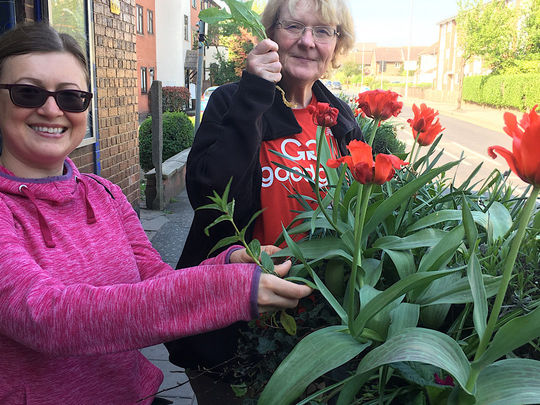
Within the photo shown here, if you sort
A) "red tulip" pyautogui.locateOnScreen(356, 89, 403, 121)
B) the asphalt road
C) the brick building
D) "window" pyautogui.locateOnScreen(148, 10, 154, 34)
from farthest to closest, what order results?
1. "window" pyautogui.locateOnScreen(148, 10, 154, 34)
2. the asphalt road
3. the brick building
4. "red tulip" pyautogui.locateOnScreen(356, 89, 403, 121)

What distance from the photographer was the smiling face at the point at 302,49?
72.0 inches

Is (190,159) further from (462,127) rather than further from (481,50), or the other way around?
(481,50)

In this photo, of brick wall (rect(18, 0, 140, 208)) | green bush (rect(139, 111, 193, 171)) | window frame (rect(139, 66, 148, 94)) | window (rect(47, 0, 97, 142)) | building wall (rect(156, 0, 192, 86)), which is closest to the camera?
window (rect(47, 0, 97, 142))

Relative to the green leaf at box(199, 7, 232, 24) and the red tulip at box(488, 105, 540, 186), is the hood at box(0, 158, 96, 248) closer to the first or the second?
the green leaf at box(199, 7, 232, 24)

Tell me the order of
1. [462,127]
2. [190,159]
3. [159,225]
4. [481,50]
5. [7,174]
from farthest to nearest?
[481,50] < [462,127] < [159,225] < [190,159] < [7,174]

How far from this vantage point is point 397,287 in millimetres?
769

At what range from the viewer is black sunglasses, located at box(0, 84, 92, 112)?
1188 mm

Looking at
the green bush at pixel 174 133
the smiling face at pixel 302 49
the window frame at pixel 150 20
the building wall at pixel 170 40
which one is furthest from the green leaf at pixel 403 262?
the building wall at pixel 170 40

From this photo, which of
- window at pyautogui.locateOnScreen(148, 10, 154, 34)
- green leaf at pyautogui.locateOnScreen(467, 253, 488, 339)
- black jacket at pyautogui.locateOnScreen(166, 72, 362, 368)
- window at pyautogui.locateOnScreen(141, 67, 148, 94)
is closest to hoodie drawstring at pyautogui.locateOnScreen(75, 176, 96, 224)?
black jacket at pyautogui.locateOnScreen(166, 72, 362, 368)

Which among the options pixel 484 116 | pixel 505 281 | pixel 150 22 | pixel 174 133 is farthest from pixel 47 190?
pixel 484 116

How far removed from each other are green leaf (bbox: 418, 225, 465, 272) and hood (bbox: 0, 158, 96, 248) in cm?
82

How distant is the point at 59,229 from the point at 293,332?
2.02 ft

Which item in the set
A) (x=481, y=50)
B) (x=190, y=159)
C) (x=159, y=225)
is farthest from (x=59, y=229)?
(x=481, y=50)

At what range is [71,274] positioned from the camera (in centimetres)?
120
